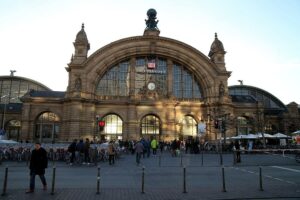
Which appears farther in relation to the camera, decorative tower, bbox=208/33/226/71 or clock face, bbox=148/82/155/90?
decorative tower, bbox=208/33/226/71

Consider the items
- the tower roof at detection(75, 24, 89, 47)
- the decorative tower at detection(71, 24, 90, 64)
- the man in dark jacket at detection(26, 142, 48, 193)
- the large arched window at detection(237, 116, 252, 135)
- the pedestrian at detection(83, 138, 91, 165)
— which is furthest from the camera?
the large arched window at detection(237, 116, 252, 135)

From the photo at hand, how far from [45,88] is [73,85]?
34599mm

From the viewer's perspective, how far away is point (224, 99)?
160 ft

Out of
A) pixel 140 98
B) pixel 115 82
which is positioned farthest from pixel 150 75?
pixel 115 82

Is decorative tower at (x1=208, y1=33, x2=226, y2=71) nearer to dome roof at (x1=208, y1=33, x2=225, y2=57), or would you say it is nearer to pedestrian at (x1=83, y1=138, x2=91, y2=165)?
dome roof at (x1=208, y1=33, x2=225, y2=57)

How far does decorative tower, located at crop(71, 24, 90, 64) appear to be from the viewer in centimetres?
4806

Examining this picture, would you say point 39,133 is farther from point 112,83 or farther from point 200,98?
point 200,98

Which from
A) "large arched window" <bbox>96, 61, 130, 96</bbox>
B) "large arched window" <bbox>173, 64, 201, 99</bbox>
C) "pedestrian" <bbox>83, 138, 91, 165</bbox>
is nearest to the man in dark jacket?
"pedestrian" <bbox>83, 138, 91, 165</bbox>

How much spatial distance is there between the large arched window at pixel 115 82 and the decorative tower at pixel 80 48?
4726 millimetres

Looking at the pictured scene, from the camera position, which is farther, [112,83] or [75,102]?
[112,83]

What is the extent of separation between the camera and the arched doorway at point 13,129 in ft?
186

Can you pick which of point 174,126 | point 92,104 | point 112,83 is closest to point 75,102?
point 92,104

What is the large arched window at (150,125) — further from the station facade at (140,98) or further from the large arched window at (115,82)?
the large arched window at (115,82)

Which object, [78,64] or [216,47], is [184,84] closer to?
[216,47]
